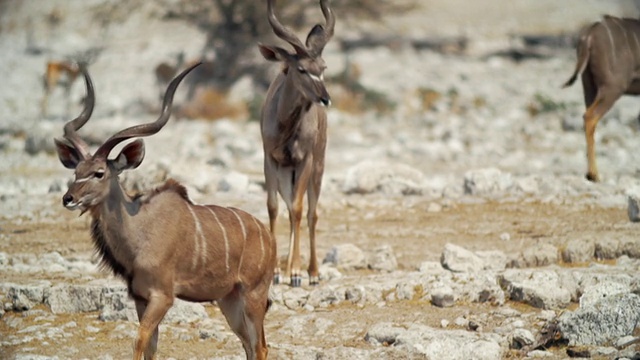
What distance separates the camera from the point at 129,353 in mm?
6238

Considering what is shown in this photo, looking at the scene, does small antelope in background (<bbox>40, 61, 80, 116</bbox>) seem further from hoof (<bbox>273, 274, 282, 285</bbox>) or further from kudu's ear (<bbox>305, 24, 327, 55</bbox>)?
hoof (<bbox>273, 274, 282, 285</bbox>)

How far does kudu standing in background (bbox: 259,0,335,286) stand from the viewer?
8.01 m

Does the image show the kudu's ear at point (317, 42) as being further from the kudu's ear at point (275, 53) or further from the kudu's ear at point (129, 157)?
the kudu's ear at point (129, 157)

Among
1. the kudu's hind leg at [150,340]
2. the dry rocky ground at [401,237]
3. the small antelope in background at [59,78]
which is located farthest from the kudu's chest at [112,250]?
the small antelope in background at [59,78]

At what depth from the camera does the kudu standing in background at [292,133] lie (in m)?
8.01

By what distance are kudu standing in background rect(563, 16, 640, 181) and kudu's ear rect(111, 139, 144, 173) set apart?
6.70 meters

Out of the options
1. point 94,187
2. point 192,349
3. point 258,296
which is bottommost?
point 192,349

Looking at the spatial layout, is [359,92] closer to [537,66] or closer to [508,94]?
[508,94]

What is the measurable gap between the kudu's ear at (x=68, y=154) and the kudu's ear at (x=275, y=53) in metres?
2.57

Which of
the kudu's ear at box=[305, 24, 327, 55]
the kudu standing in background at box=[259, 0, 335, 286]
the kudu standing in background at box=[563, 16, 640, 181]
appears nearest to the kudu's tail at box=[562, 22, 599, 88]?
the kudu standing in background at box=[563, 16, 640, 181]

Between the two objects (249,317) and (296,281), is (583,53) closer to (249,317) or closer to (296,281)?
(296,281)

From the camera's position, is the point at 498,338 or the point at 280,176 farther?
the point at 280,176

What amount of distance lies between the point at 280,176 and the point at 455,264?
1559mm

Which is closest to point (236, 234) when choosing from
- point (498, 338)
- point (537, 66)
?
point (498, 338)
